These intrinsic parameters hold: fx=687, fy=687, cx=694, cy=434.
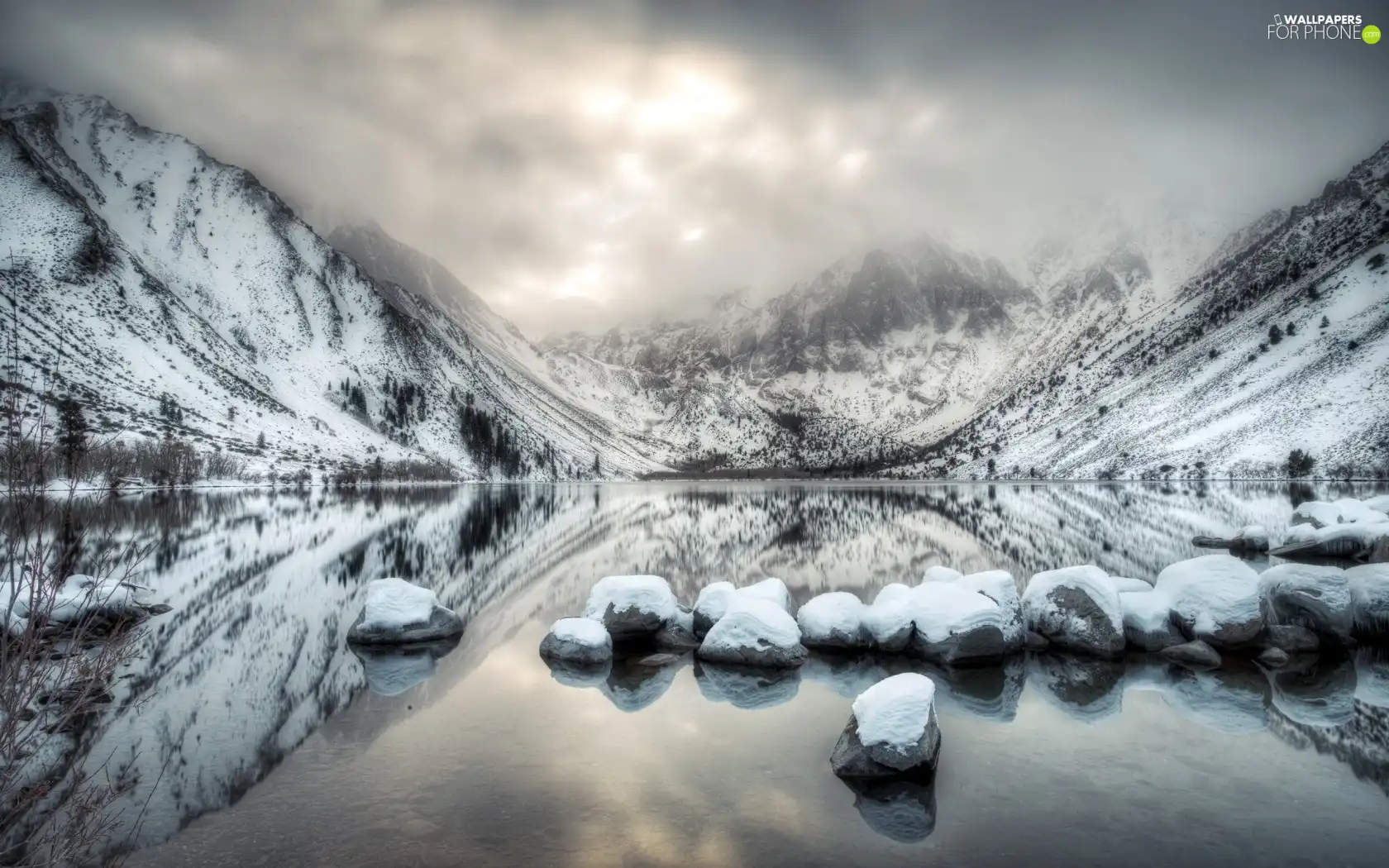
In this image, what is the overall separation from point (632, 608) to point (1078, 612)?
13.6 meters

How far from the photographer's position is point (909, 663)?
19406mm

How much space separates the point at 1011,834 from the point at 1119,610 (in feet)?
44.1

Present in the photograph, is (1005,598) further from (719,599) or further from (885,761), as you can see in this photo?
(885,761)

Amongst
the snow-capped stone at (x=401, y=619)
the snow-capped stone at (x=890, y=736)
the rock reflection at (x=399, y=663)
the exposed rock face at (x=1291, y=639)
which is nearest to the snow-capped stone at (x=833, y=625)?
the snow-capped stone at (x=890, y=736)

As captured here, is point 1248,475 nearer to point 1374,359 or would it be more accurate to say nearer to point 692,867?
point 1374,359

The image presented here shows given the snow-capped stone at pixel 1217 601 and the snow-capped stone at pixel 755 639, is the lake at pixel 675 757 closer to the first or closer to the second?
the snow-capped stone at pixel 755 639

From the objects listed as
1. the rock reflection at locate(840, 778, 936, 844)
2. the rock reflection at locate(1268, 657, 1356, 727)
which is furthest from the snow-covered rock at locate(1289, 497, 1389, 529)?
the rock reflection at locate(840, 778, 936, 844)

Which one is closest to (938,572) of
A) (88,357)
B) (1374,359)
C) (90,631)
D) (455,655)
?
(455,655)

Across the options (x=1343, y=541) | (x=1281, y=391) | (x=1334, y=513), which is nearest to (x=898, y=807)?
(x=1343, y=541)

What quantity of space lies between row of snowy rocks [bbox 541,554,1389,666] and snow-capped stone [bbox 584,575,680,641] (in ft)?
0.12

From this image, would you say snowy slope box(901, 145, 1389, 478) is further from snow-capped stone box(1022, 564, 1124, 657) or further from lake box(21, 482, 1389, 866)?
lake box(21, 482, 1389, 866)

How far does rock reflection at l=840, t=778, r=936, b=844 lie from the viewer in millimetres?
10430

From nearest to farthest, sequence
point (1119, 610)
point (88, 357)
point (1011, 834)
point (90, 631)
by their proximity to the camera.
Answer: point (1011, 834) < point (1119, 610) < point (90, 631) < point (88, 357)

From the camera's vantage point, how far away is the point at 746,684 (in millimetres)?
17812
